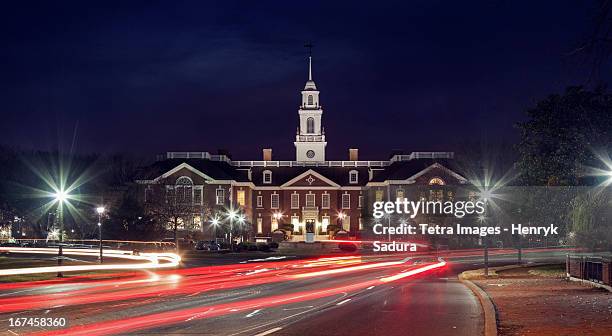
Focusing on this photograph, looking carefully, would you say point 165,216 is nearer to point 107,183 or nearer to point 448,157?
point 107,183

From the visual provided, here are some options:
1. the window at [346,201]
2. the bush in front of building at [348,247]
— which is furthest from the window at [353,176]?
the bush in front of building at [348,247]

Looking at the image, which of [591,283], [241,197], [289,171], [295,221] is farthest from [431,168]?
[591,283]

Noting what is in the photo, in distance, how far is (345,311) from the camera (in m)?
21.8

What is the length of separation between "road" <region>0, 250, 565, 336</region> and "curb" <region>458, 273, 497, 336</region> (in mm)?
269

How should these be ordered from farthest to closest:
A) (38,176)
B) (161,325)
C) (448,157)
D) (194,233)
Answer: (448,157) → (194,233) → (38,176) → (161,325)

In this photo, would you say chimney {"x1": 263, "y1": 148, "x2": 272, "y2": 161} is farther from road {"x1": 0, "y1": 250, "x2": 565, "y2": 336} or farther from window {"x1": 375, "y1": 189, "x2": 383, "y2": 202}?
road {"x1": 0, "y1": 250, "x2": 565, "y2": 336}

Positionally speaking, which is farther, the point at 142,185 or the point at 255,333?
the point at 142,185

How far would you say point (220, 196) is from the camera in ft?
339

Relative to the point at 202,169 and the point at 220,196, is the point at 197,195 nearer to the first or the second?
the point at 220,196

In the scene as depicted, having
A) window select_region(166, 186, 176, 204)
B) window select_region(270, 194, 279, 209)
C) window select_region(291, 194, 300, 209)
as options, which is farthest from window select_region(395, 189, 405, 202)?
window select_region(166, 186, 176, 204)

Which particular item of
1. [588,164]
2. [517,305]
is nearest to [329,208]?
[588,164]

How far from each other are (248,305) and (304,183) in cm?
8791

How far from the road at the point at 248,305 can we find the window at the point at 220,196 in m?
63.0

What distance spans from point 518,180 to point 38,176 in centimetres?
6012
